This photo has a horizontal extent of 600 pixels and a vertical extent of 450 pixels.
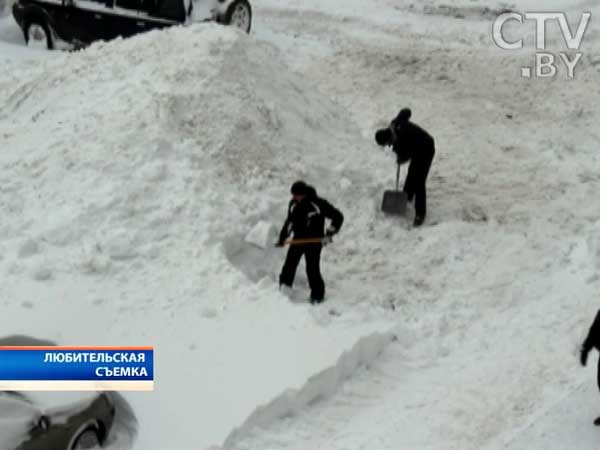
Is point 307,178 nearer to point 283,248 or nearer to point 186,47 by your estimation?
point 283,248

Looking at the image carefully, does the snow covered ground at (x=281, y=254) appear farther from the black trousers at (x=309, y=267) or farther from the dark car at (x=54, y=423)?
the dark car at (x=54, y=423)

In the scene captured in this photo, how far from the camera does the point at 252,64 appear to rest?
11828mm

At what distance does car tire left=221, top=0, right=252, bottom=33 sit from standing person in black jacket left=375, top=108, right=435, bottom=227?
6426 millimetres

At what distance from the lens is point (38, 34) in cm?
1569

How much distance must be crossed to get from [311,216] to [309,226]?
11cm

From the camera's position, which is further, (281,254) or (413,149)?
(413,149)

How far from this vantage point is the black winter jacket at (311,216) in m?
8.48

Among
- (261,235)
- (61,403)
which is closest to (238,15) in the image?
(261,235)

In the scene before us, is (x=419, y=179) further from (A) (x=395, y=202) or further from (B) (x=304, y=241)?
(B) (x=304, y=241)

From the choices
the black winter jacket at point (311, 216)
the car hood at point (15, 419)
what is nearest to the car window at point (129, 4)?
the black winter jacket at point (311, 216)

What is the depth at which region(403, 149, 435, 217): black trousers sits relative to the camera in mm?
10586

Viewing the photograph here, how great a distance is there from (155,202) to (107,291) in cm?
140

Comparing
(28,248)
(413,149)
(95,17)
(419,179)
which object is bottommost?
(28,248)

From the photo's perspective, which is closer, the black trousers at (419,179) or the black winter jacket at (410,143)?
the black winter jacket at (410,143)
